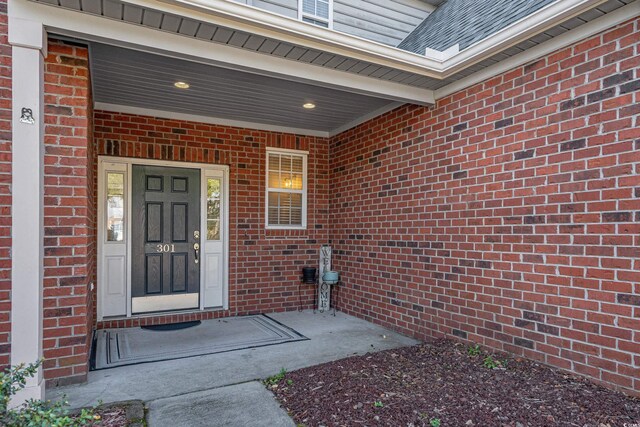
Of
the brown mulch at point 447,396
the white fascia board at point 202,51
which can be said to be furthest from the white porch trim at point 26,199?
the brown mulch at point 447,396

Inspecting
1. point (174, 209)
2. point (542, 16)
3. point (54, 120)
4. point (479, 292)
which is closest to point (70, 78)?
point (54, 120)

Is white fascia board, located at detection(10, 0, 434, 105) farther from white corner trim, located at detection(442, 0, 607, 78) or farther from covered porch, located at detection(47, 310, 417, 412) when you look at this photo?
covered porch, located at detection(47, 310, 417, 412)

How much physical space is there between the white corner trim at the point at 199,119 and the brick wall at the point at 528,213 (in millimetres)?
1550

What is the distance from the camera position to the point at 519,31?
324cm

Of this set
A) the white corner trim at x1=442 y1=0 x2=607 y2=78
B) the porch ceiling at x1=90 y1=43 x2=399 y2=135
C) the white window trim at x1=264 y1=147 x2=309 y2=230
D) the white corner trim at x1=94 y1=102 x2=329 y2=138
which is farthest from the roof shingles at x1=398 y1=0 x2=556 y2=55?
the white window trim at x1=264 y1=147 x2=309 y2=230

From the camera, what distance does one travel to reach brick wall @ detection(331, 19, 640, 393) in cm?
282

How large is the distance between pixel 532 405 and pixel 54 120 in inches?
167

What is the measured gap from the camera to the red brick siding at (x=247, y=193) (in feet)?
17.4

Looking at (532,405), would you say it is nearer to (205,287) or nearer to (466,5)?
(205,287)

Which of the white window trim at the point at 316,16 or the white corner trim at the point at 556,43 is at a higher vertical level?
the white window trim at the point at 316,16

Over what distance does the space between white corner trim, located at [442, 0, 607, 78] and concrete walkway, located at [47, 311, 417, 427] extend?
3.08 meters

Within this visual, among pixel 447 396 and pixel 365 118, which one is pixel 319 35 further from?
pixel 447 396

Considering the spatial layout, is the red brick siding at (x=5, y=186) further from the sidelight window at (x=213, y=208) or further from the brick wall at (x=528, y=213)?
the brick wall at (x=528, y=213)

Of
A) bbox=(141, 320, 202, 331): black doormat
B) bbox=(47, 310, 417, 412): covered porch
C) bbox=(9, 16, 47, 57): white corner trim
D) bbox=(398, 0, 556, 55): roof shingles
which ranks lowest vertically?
bbox=(141, 320, 202, 331): black doormat
